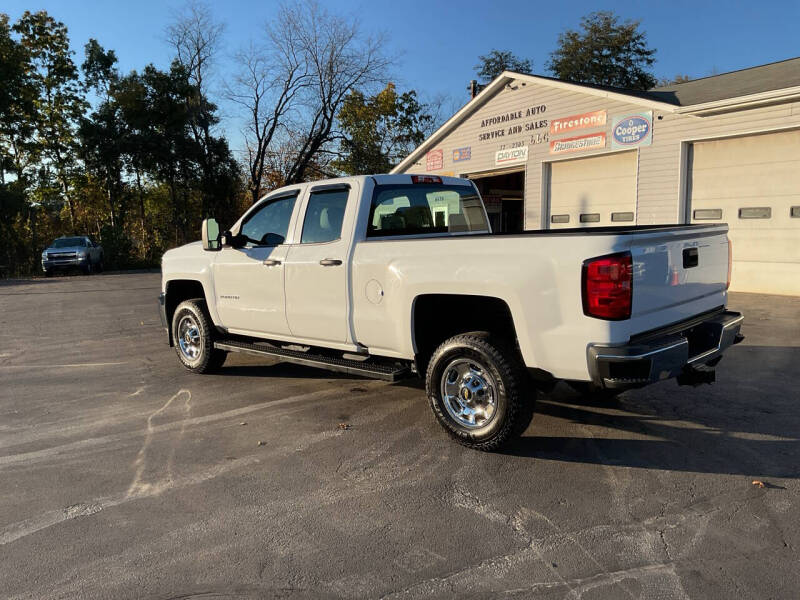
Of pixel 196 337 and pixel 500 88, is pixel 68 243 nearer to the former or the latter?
pixel 500 88

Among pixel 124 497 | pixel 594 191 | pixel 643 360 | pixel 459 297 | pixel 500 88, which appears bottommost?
pixel 124 497

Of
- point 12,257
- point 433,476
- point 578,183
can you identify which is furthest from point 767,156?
point 12,257

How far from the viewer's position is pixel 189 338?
7078 mm

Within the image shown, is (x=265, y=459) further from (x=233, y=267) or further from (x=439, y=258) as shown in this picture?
(x=233, y=267)

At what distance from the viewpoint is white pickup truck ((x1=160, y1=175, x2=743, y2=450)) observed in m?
3.79

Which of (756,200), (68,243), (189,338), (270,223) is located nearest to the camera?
(270,223)

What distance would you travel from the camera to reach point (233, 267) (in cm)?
631

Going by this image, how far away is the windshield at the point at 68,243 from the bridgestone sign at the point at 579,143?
66.9 feet

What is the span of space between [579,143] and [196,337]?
40.4 ft

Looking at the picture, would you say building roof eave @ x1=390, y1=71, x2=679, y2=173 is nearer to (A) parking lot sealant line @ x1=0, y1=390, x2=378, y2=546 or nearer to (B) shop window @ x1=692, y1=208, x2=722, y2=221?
(B) shop window @ x1=692, y1=208, x2=722, y2=221

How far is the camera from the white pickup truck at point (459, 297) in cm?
379

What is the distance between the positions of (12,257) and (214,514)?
29.2m

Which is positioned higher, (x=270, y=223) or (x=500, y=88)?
(x=500, y=88)

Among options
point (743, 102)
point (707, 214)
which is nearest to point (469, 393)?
point (743, 102)
